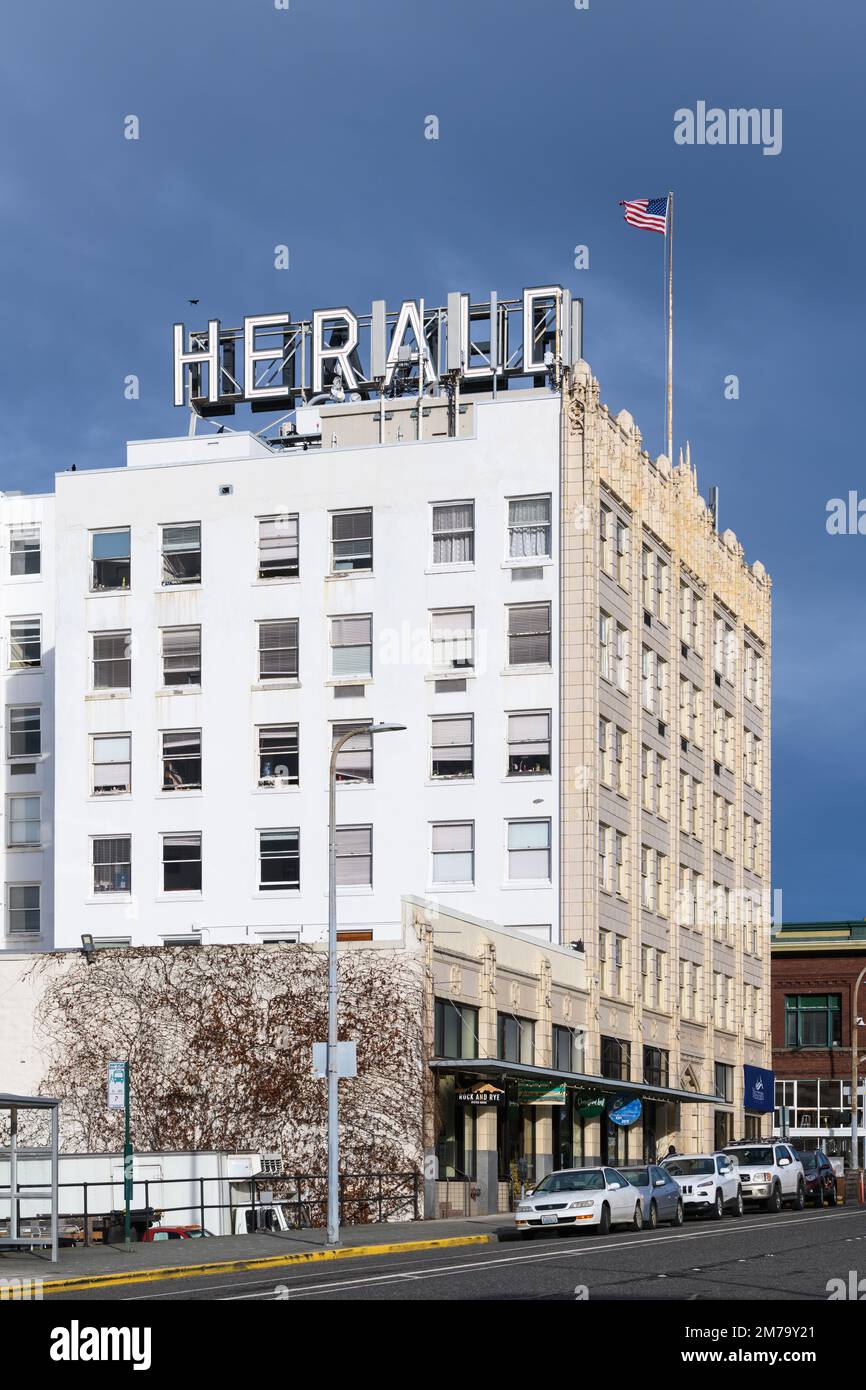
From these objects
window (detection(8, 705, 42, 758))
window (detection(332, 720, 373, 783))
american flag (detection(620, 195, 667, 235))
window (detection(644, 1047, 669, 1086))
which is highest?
american flag (detection(620, 195, 667, 235))

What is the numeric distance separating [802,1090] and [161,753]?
50.6 m

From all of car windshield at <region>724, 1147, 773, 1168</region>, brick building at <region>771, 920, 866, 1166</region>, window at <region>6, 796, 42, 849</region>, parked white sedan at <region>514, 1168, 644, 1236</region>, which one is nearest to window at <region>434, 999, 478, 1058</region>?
car windshield at <region>724, 1147, 773, 1168</region>

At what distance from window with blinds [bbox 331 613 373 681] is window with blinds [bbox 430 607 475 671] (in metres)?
2.04

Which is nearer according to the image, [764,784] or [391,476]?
[391,476]

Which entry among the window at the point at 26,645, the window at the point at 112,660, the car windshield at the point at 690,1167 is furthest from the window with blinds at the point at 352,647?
the car windshield at the point at 690,1167

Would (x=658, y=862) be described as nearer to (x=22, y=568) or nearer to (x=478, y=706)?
(x=478, y=706)

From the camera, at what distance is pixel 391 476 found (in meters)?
64.7

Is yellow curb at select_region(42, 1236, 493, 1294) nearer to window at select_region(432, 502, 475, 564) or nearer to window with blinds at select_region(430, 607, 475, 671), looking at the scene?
window with blinds at select_region(430, 607, 475, 671)

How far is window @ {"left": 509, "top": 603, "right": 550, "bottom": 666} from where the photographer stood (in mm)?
63469

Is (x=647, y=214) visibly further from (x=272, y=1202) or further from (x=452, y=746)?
(x=272, y=1202)

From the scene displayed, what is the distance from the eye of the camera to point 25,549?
75438mm

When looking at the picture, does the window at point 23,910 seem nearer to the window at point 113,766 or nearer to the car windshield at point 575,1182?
the window at point 113,766
